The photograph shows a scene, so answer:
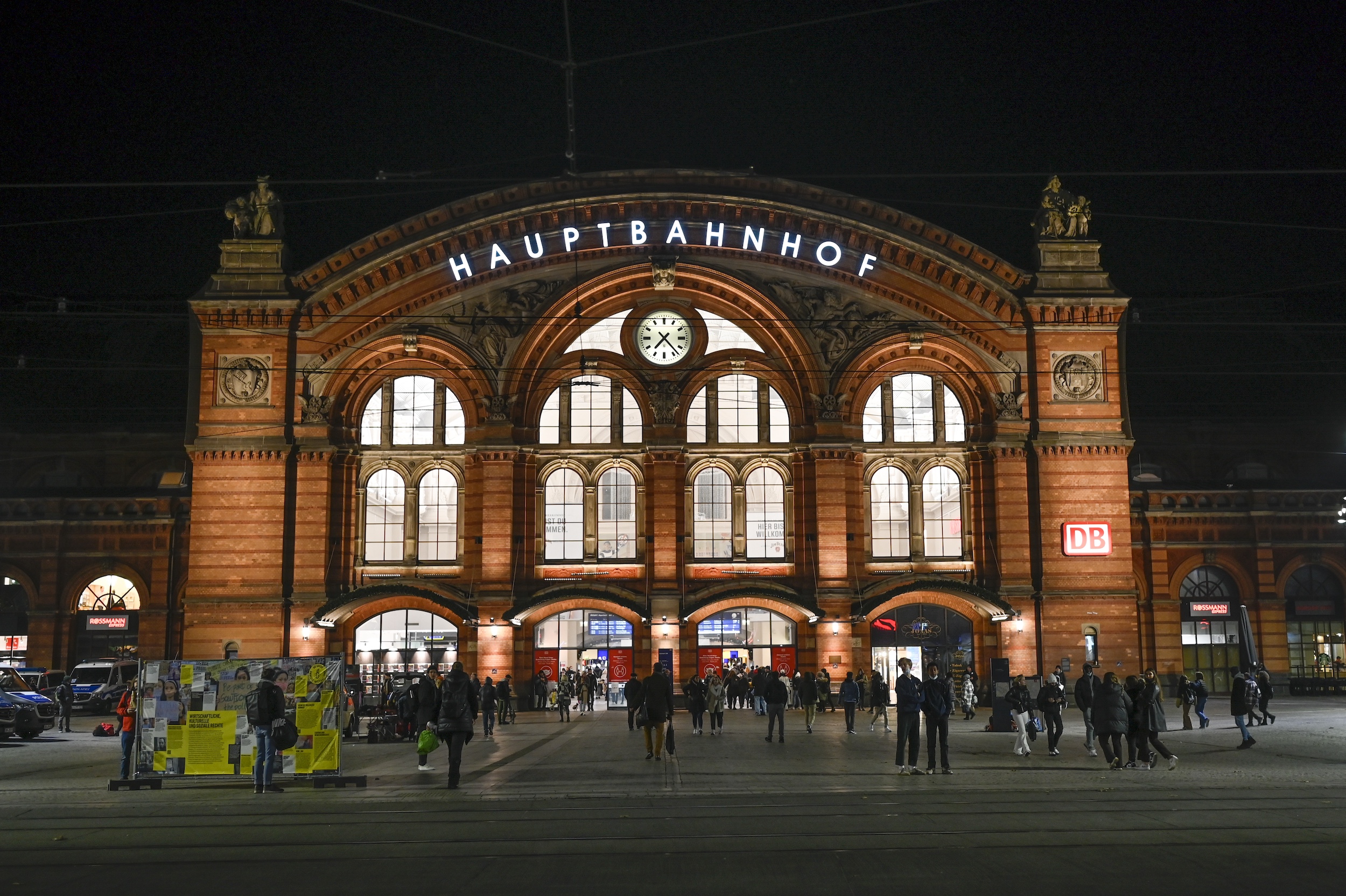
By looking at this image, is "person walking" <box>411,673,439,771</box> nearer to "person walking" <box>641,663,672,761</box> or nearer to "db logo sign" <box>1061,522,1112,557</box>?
"person walking" <box>641,663,672,761</box>

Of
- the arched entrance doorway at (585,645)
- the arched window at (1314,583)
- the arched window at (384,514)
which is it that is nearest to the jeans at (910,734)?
the arched entrance doorway at (585,645)

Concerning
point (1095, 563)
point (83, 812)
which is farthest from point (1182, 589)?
point (83, 812)

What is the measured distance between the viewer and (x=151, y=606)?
51.1 metres

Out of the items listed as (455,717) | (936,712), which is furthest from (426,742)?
(936,712)

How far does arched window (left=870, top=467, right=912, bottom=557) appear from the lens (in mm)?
43594

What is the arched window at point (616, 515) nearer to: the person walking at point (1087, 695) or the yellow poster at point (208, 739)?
the person walking at point (1087, 695)

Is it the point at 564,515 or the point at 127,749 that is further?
the point at 564,515

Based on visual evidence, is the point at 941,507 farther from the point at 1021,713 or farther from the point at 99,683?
the point at 99,683

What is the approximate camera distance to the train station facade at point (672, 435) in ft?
137

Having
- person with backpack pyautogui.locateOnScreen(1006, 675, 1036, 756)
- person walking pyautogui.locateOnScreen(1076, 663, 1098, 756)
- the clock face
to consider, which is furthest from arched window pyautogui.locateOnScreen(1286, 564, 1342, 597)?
person with backpack pyautogui.locateOnScreen(1006, 675, 1036, 756)

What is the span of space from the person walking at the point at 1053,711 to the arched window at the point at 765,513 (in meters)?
18.4

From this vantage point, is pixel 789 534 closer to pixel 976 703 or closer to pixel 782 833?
pixel 976 703

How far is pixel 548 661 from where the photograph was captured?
43.2 meters

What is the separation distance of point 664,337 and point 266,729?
88.0 ft
